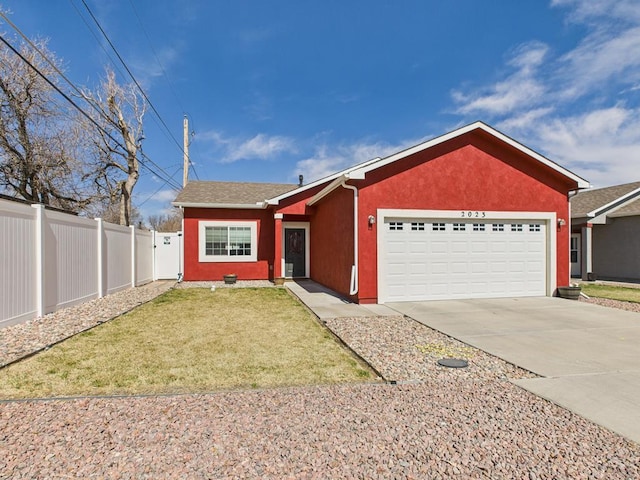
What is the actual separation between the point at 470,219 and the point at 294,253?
316 inches

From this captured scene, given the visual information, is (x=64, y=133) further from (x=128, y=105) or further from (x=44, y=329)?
(x=44, y=329)

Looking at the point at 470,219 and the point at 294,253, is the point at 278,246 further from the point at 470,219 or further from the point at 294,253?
the point at 470,219

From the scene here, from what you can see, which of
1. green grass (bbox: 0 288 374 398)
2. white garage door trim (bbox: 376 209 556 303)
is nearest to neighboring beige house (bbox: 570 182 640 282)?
white garage door trim (bbox: 376 209 556 303)

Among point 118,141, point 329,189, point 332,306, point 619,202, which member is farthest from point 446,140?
point 118,141

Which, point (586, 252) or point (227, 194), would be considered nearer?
point (586, 252)

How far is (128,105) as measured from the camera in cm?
2086

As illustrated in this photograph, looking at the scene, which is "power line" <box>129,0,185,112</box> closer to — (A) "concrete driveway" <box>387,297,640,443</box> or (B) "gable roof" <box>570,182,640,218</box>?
(A) "concrete driveway" <box>387,297,640,443</box>

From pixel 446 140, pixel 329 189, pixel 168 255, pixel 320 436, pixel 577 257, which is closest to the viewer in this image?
pixel 320 436

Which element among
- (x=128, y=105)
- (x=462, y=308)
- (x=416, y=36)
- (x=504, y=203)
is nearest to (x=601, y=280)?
(x=504, y=203)

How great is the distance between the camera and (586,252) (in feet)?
55.3

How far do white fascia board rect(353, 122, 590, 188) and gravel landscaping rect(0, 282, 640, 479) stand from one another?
667 cm

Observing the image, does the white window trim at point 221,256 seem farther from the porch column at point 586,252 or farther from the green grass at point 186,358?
the porch column at point 586,252

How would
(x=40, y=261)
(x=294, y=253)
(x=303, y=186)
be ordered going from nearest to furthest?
(x=40, y=261) → (x=303, y=186) → (x=294, y=253)

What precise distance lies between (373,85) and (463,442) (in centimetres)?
1619
